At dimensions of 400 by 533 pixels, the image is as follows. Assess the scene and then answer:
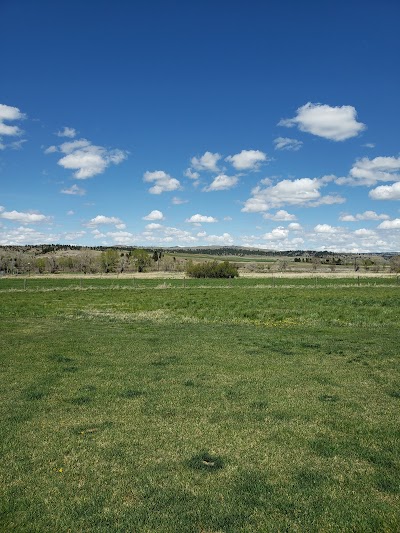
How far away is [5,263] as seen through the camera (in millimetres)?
167500

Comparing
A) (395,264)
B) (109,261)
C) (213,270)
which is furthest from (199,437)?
(109,261)

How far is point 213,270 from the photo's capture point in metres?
109

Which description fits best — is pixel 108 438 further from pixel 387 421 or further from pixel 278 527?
pixel 387 421

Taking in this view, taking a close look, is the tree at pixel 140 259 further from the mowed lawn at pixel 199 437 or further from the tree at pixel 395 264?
the mowed lawn at pixel 199 437

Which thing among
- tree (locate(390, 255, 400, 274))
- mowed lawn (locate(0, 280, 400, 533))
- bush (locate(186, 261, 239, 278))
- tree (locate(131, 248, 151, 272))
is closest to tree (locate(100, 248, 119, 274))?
tree (locate(131, 248, 151, 272))

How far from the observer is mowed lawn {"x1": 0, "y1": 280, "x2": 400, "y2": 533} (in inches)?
207

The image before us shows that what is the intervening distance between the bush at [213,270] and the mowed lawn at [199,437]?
90707 millimetres

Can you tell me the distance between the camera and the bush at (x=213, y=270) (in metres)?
108

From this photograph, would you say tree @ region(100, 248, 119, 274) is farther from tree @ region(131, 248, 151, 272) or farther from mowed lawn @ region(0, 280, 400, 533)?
mowed lawn @ region(0, 280, 400, 533)

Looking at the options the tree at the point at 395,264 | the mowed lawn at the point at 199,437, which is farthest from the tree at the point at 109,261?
the mowed lawn at the point at 199,437

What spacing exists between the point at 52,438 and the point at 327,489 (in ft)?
16.0

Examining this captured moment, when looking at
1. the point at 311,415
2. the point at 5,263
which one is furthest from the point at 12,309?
the point at 5,263

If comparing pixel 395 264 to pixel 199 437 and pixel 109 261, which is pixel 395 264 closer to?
pixel 109 261

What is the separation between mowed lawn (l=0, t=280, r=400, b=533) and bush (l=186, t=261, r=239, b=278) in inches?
3571
